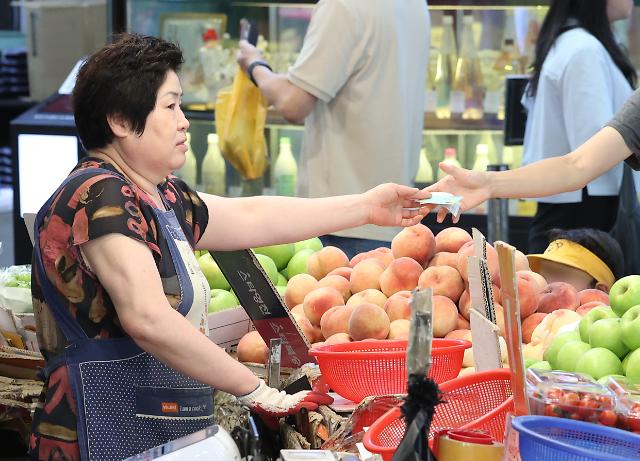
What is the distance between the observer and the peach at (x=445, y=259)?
297 centimetres

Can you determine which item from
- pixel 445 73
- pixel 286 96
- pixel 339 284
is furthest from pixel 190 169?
pixel 339 284

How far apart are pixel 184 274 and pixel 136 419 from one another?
0.32 meters

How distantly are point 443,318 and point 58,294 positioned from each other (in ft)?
3.46

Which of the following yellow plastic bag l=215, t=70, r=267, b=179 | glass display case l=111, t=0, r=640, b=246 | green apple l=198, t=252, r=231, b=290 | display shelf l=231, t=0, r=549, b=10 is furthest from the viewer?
glass display case l=111, t=0, r=640, b=246

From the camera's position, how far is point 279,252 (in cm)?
345

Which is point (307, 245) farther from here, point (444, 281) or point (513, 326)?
point (513, 326)

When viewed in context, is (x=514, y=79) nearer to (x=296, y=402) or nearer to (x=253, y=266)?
(x=253, y=266)

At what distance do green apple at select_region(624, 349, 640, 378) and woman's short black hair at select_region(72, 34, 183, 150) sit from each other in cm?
112

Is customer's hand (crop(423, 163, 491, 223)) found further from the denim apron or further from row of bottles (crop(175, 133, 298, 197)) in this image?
row of bottles (crop(175, 133, 298, 197))

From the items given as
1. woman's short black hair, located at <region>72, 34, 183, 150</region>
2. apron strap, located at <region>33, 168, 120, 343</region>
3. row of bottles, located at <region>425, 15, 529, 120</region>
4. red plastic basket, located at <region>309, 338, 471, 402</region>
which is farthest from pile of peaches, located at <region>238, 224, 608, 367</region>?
row of bottles, located at <region>425, 15, 529, 120</region>

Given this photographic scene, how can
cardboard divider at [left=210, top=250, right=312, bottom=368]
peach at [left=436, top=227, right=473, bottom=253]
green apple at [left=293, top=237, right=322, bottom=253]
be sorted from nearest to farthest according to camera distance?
cardboard divider at [left=210, top=250, right=312, bottom=368] → peach at [left=436, top=227, right=473, bottom=253] → green apple at [left=293, top=237, right=322, bottom=253]

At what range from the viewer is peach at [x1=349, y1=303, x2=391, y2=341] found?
104 inches

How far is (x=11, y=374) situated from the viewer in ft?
9.73

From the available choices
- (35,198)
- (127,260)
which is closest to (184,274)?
(127,260)
